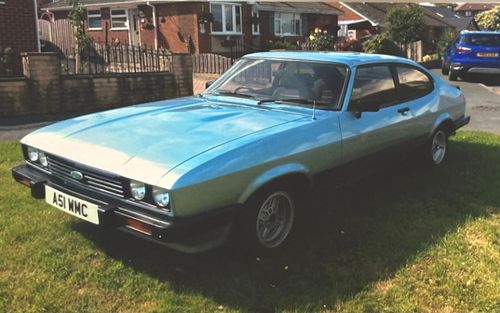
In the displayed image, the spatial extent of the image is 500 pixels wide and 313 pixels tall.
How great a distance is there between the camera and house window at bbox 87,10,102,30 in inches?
1154

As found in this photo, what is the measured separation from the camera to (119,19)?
1118 inches

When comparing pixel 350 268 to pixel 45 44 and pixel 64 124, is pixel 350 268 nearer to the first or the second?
pixel 64 124

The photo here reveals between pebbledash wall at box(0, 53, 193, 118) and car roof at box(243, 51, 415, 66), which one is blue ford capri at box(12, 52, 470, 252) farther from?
pebbledash wall at box(0, 53, 193, 118)

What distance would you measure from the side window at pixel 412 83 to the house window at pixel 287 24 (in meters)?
25.2

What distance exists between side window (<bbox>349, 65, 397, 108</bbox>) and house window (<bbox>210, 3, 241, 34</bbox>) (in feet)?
71.1

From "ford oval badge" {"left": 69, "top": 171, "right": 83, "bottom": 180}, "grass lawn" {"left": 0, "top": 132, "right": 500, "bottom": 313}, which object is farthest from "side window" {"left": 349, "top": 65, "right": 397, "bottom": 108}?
"ford oval badge" {"left": 69, "top": 171, "right": 83, "bottom": 180}

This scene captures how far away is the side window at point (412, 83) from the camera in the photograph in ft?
17.8

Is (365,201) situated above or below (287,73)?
below

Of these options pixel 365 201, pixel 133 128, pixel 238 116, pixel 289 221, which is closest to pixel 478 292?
pixel 289 221

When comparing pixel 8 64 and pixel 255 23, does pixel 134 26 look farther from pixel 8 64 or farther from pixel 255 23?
pixel 8 64

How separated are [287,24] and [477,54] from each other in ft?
54.0

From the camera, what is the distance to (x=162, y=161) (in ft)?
10.7

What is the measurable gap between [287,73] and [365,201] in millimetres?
1469

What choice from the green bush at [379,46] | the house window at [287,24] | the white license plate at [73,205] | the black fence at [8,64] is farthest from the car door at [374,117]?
the house window at [287,24]
